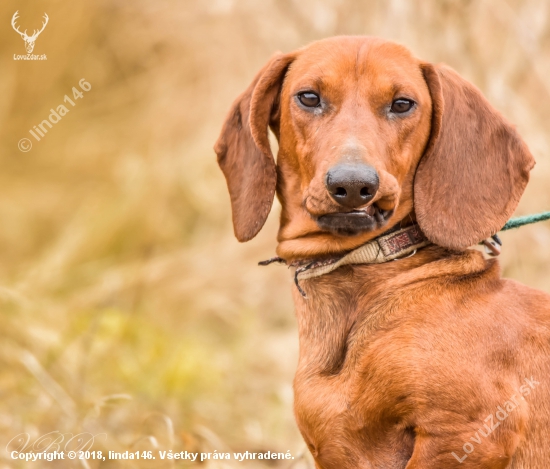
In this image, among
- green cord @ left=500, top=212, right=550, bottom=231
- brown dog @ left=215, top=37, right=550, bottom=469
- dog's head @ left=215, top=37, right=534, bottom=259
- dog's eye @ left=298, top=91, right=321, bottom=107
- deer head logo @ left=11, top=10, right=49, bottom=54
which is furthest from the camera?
deer head logo @ left=11, top=10, right=49, bottom=54

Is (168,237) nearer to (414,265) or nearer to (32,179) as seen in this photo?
(32,179)

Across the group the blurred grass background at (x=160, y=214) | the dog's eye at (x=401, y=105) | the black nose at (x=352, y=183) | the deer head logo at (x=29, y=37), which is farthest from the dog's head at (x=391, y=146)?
the deer head logo at (x=29, y=37)

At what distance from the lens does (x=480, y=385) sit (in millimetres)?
2553

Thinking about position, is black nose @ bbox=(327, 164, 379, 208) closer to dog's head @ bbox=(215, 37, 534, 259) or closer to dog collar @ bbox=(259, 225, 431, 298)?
dog's head @ bbox=(215, 37, 534, 259)

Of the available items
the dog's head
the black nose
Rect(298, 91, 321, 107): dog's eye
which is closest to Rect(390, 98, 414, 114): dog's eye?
the dog's head

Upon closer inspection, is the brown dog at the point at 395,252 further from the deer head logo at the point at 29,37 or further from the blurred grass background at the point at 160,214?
the deer head logo at the point at 29,37

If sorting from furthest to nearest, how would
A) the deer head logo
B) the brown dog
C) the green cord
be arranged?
the deer head logo → the green cord → the brown dog

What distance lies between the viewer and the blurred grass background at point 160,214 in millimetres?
5156

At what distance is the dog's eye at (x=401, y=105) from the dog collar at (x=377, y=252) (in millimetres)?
448

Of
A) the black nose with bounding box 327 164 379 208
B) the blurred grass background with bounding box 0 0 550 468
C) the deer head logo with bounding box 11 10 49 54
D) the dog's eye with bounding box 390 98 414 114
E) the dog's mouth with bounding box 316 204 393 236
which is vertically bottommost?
the blurred grass background with bounding box 0 0 550 468

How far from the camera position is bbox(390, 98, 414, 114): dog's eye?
9.93 ft

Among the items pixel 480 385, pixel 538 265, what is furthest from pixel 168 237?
pixel 480 385

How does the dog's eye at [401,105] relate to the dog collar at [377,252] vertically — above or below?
above

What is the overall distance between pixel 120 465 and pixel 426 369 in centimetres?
220
